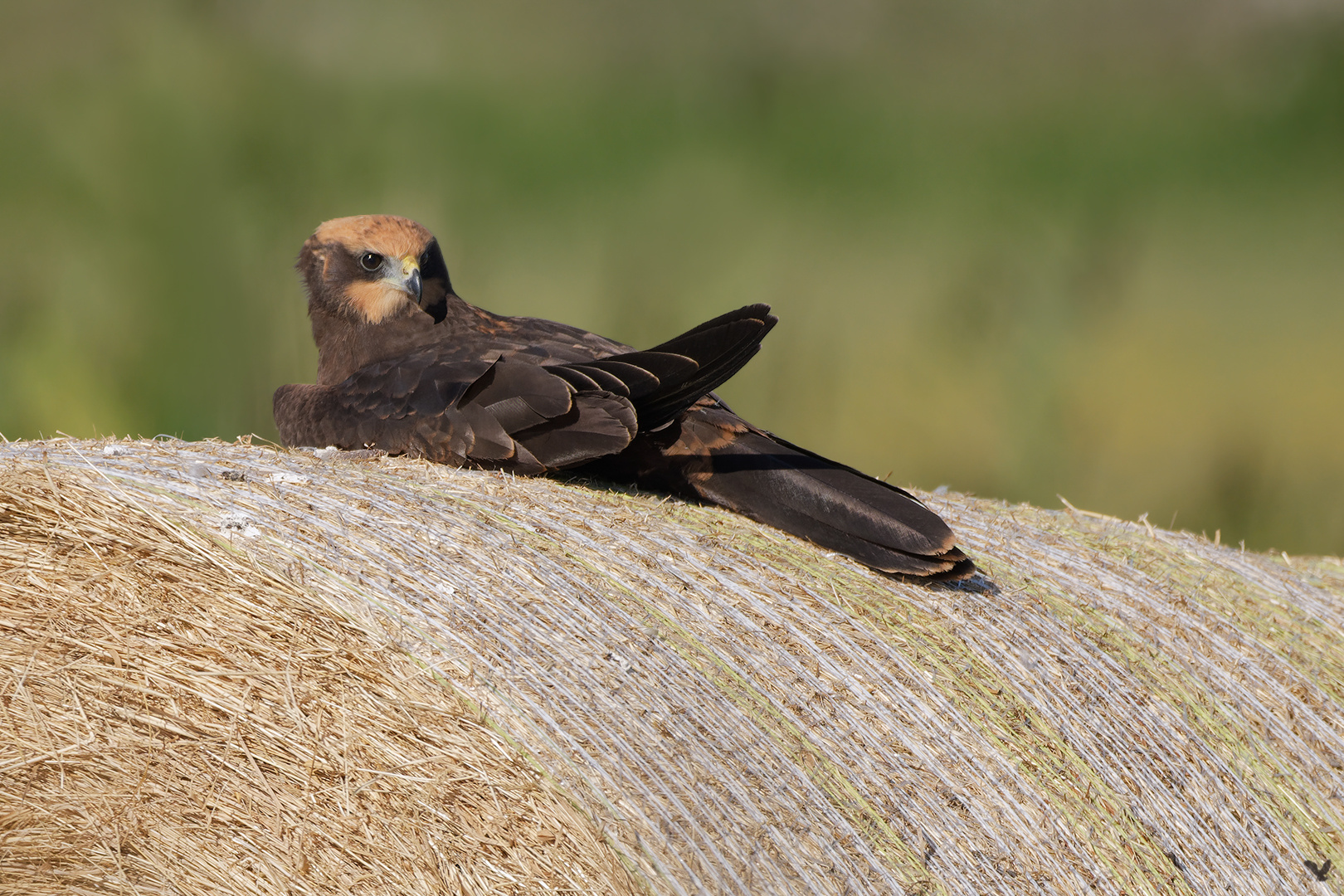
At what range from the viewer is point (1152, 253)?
6477mm

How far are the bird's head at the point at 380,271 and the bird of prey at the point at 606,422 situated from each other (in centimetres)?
2

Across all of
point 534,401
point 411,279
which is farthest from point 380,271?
point 534,401

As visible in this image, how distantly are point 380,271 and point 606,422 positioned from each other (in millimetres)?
1289

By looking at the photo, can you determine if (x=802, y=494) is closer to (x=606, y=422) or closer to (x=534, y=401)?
(x=606, y=422)

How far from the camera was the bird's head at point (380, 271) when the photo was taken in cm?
354

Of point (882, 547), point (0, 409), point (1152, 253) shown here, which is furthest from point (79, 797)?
point (1152, 253)

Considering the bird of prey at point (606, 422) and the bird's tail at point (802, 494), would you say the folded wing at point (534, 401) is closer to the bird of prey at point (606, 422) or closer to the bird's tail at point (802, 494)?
the bird of prey at point (606, 422)

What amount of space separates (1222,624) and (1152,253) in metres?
3.94

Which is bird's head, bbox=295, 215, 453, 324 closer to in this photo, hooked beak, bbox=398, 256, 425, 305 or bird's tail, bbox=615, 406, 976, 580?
hooked beak, bbox=398, 256, 425, 305

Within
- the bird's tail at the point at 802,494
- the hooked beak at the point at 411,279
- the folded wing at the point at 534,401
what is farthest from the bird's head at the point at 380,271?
the bird's tail at the point at 802,494

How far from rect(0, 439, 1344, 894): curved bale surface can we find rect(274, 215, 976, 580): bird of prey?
0.10m

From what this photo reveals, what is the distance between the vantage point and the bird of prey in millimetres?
2623

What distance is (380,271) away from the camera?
3.56 metres

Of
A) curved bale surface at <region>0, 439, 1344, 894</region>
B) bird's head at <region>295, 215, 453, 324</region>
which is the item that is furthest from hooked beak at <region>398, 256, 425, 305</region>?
curved bale surface at <region>0, 439, 1344, 894</region>
